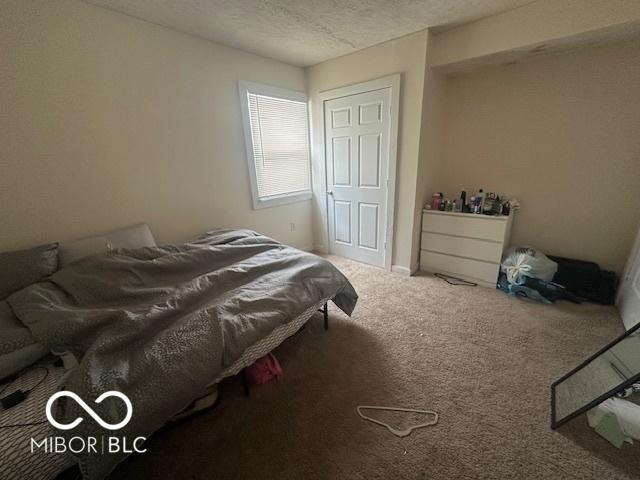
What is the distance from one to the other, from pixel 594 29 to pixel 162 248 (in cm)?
336

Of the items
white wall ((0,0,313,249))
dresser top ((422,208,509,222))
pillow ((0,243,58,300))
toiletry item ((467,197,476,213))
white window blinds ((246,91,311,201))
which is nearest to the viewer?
pillow ((0,243,58,300))


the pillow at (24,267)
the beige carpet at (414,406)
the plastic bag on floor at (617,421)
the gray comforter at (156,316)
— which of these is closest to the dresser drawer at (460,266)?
the beige carpet at (414,406)

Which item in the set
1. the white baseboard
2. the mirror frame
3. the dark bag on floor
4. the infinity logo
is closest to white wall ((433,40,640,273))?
the dark bag on floor

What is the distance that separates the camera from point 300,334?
2010 mm

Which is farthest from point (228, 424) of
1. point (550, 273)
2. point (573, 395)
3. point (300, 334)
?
point (550, 273)

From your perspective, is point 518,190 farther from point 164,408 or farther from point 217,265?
point 164,408

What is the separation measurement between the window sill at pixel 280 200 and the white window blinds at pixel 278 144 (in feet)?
0.12

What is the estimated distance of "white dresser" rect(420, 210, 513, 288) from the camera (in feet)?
8.07

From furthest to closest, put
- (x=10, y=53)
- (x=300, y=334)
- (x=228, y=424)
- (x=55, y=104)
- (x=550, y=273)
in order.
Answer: (x=550, y=273)
(x=300, y=334)
(x=55, y=104)
(x=10, y=53)
(x=228, y=424)

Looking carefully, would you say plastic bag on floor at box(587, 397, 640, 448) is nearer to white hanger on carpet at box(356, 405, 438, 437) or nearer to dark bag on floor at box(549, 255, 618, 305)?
white hanger on carpet at box(356, 405, 438, 437)

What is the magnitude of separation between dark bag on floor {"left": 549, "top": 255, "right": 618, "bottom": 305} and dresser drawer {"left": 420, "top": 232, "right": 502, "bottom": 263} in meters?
0.56

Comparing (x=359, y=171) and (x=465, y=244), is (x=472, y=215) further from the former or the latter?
(x=359, y=171)

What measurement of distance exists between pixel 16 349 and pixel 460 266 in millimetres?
3296

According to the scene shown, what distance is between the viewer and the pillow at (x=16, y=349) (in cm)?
108
